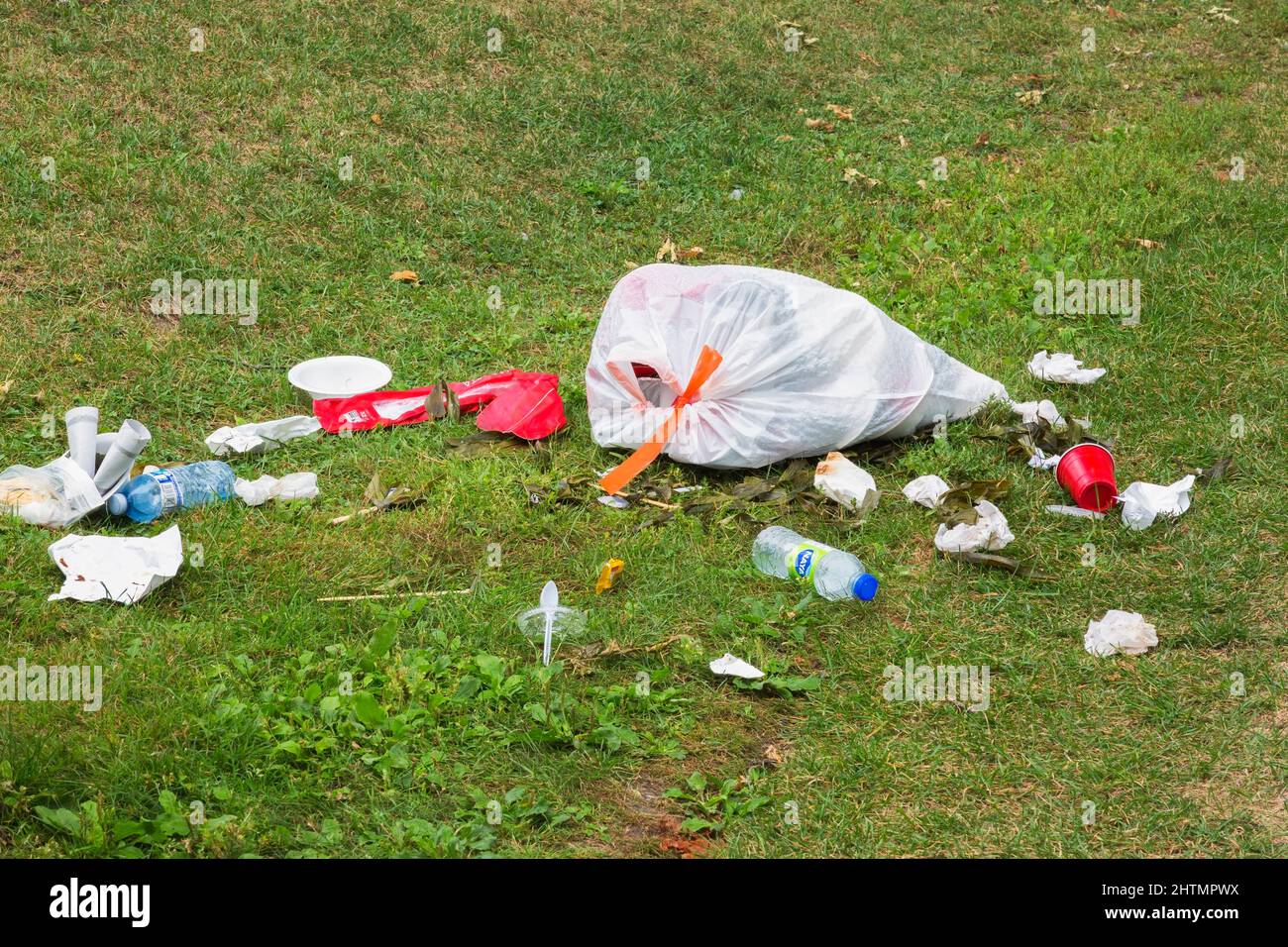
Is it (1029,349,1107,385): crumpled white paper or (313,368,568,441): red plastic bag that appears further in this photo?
(1029,349,1107,385): crumpled white paper

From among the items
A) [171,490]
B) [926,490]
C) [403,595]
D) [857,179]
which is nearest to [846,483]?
[926,490]

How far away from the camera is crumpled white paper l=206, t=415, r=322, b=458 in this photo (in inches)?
173

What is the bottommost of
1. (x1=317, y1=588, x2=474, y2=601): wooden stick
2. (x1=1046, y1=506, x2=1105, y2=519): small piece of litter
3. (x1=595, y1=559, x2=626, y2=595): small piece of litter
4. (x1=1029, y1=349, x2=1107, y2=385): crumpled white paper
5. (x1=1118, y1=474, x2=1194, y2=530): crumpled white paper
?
(x1=317, y1=588, x2=474, y2=601): wooden stick

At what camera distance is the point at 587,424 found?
4727 mm

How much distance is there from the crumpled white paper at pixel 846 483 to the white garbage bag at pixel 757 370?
119 millimetres

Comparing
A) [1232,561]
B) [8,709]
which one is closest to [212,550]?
[8,709]

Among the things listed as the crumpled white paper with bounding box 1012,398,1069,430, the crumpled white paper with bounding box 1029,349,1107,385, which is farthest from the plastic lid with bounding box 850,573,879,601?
the crumpled white paper with bounding box 1029,349,1107,385

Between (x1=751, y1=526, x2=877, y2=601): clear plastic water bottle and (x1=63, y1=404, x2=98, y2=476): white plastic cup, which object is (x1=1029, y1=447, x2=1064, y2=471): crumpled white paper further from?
(x1=63, y1=404, x2=98, y2=476): white plastic cup

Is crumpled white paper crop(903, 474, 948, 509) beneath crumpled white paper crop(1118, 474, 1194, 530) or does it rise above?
beneath

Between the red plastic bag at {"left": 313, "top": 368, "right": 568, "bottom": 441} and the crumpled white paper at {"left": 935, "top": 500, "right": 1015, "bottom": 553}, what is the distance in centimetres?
150

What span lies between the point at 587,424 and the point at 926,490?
4.29 ft

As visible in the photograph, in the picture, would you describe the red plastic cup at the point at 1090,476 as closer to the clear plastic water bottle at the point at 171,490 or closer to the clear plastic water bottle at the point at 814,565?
the clear plastic water bottle at the point at 814,565

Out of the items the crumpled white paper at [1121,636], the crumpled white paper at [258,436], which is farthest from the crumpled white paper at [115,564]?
the crumpled white paper at [1121,636]

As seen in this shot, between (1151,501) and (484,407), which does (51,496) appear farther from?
(1151,501)
